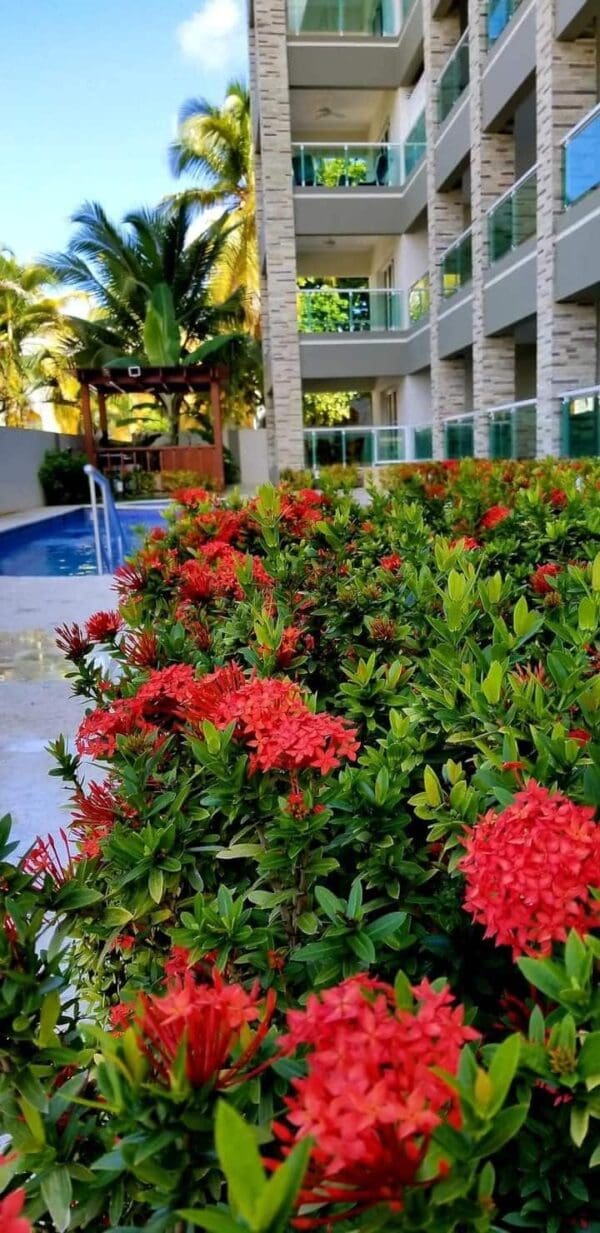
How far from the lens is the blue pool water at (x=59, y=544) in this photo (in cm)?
1451

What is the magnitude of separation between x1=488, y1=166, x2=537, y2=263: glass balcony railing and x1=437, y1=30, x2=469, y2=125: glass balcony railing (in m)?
3.72

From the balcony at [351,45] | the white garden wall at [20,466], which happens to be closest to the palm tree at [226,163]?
the balcony at [351,45]

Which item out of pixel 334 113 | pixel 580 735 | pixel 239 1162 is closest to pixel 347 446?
pixel 334 113

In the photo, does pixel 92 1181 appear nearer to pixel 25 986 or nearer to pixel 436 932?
pixel 25 986

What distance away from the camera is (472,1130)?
2.39 ft

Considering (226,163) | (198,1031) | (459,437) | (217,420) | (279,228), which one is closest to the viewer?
(198,1031)

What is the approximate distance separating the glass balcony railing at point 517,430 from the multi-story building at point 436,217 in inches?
1.4

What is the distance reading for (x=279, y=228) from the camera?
20.8 metres

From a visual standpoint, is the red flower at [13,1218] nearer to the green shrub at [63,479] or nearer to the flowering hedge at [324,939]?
the flowering hedge at [324,939]

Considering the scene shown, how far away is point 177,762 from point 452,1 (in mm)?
21303

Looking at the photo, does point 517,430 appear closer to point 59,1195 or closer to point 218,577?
point 218,577

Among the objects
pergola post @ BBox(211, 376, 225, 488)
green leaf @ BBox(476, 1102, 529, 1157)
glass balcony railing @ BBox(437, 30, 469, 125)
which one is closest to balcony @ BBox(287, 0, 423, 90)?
glass balcony railing @ BBox(437, 30, 469, 125)

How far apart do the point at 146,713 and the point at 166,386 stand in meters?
23.4

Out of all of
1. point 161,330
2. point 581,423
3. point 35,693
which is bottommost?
point 35,693
